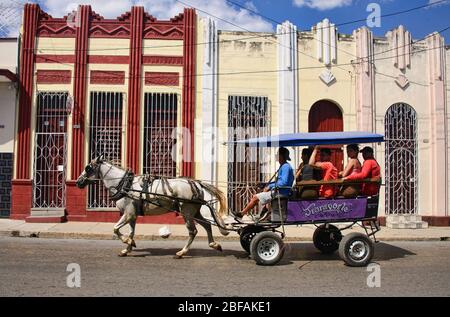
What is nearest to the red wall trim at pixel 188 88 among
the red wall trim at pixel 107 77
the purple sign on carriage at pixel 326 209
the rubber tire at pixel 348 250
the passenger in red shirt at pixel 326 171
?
the red wall trim at pixel 107 77

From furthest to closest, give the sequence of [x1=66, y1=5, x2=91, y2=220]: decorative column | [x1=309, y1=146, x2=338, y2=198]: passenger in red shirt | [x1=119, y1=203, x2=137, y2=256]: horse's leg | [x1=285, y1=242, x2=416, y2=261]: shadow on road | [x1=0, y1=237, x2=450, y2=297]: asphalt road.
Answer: [x1=66, y1=5, x2=91, y2=220]: decorative column, [x1=285, y1=242, x2=416, y2=261]: shadow on road, [x1=119, y1=203, x2=137, y2=256]: horse's leg, [x1=309, y1=146, x2=338, y2=198]: passenger in red shirt, [x1=0, y1=237, x2=450, y2=297]: asphalt road

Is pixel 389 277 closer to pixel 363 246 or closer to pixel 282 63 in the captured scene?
pixel 363 246

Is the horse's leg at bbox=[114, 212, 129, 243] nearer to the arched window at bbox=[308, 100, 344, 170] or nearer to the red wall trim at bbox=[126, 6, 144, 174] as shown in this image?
the red wall trim at bbox=[126, 6, 144, 174]

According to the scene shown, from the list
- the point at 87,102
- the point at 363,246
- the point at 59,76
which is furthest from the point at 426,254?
the point at 59,76

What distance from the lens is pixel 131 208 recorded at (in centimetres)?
772

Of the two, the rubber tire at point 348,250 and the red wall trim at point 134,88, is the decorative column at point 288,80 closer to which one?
the red wall trim at point 134,88

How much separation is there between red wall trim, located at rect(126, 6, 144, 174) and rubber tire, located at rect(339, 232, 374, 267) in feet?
24.9

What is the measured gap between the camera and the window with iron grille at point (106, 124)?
13109 mm

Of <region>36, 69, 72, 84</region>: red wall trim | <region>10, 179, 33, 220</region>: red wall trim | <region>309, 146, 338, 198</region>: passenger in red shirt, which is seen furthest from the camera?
<region>36, 69, 72, 84</region>: red wall trim

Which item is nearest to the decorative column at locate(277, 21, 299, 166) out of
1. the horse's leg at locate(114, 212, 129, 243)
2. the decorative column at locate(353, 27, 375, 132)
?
the decorative column at locate(353, 27, 375, 132)

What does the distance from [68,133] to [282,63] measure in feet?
23.2

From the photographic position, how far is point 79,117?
42.5 ft

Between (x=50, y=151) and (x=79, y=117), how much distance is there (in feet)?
4.53

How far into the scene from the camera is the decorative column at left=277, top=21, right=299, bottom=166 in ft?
44.4
